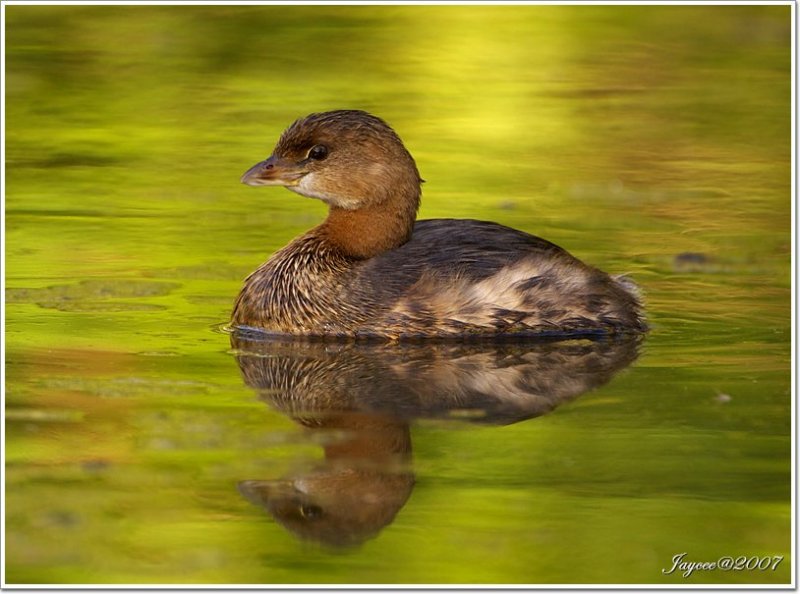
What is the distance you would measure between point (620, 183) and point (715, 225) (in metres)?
1.60

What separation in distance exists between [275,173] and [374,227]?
654 millimetres

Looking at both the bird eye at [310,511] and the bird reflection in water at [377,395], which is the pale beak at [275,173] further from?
the bird eye at [310,511]

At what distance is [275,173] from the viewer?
996cm

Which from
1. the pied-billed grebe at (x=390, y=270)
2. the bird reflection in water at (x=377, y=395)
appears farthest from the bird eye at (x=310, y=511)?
the pied-billed grebe at (x=390, y=270)

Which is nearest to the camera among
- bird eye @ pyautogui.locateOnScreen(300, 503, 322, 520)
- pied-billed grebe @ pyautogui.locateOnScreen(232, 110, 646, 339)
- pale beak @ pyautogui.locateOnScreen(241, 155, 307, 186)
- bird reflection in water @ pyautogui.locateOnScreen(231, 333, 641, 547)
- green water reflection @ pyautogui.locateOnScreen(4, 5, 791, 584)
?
green water reflection @ pyautogui.locateOnScreen(4, 5, 791, 584)

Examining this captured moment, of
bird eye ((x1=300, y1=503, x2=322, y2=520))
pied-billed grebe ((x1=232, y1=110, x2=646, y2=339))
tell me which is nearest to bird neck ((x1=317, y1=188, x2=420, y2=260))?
pied-billed grebe ((x1=232, y1=110, x2=646, y2=339))

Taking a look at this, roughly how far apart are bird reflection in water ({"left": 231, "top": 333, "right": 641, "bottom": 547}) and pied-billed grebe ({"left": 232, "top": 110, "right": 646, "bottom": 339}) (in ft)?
0.51

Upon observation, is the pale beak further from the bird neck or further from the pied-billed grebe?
Answer: the bird neck

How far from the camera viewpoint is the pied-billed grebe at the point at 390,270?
380 inches

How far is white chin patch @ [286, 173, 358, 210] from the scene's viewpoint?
1002 cm

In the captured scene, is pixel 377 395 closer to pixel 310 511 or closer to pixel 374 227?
pixel 310 511

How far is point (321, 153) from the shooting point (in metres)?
10.0

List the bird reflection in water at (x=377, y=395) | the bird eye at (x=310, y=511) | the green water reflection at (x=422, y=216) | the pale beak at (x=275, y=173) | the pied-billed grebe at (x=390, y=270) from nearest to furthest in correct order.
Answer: the green water reflection at (x=422, y=216)
the bird eye at (x=310, y=511)
the bird reflection in water at (x=377, y=395)
the pied-billed grebe at (x=390, y=270)
the pale beak at (x=275, y=173)

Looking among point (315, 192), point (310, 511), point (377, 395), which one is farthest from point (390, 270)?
point (310, 511)
